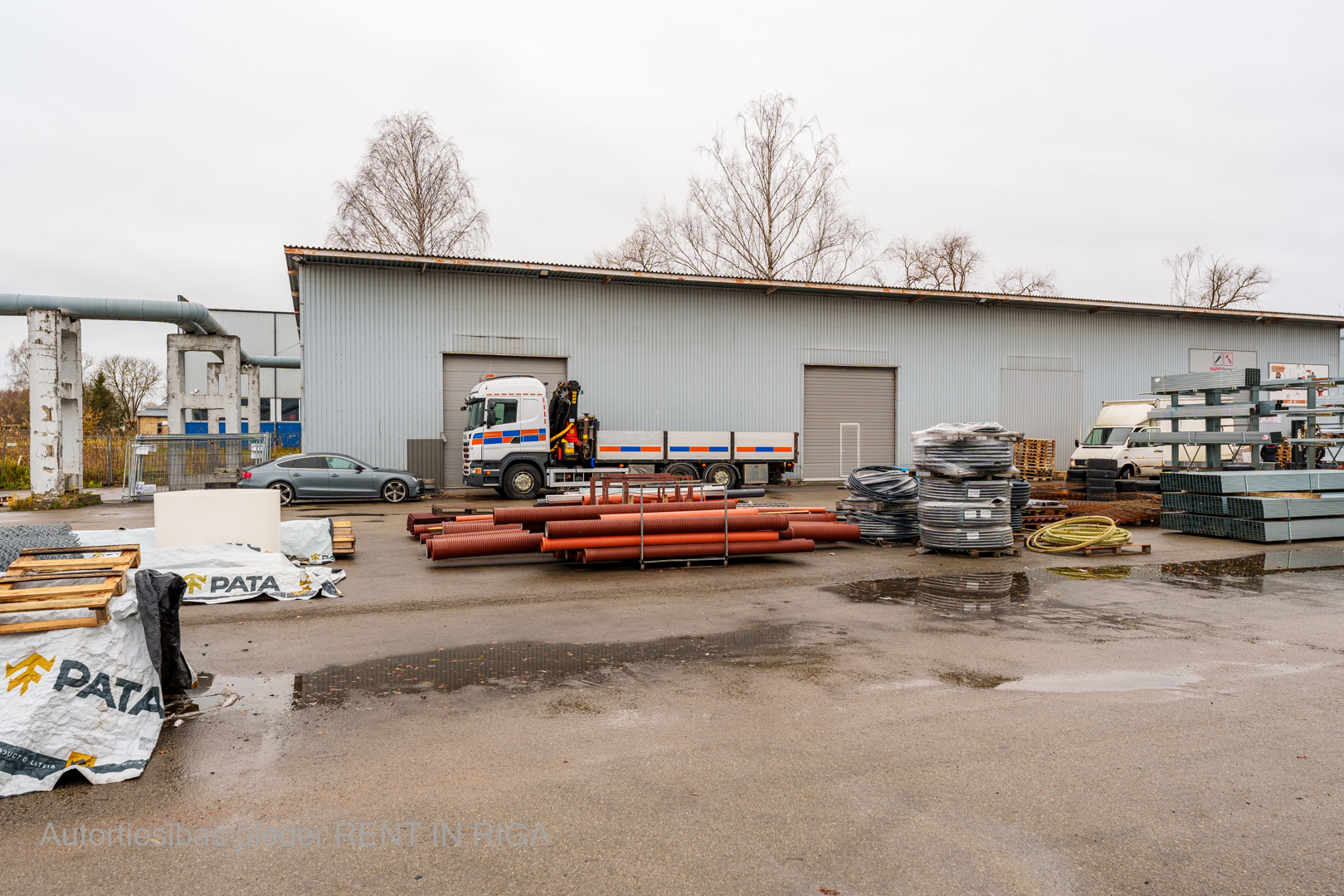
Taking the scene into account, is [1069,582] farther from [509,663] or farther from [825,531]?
[509,663]

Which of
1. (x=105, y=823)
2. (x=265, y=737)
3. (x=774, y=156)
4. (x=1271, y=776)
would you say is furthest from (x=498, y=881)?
(x=774, y=156)

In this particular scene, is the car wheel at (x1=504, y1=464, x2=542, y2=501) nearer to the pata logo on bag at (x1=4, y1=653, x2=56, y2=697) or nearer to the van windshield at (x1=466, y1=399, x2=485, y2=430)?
the van windshield at (x1=466, y1=399, x2=485, y2=430)

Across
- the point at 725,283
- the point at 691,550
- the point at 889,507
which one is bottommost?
the point at 691,550

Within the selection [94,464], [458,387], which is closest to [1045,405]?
[458,387]

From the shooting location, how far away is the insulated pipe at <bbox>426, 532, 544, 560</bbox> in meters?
9.88

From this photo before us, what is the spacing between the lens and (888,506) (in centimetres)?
1204

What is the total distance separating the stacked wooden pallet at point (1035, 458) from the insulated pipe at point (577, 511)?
62.9ft

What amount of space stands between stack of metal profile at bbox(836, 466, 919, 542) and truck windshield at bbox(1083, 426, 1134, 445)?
47.9 feet

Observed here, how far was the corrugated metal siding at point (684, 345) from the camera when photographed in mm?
21453

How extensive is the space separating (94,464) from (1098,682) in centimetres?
2946

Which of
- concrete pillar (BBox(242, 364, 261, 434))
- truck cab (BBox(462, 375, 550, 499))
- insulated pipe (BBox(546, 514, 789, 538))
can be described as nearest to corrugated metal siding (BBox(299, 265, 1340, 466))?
truck cab (BBox(462, 375, 550, 499))

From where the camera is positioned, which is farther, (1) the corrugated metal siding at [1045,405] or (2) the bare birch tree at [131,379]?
(2) the bare birch tree at [131,379]

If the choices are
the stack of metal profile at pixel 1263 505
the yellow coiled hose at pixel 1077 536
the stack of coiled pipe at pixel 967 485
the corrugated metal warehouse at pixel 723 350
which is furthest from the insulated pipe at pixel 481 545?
the corrugated metal warehouse at pixel 723 350

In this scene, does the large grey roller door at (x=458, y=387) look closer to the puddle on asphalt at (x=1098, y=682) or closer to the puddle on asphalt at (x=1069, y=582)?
the puddle on asphalt at (x=1069, y=582)
